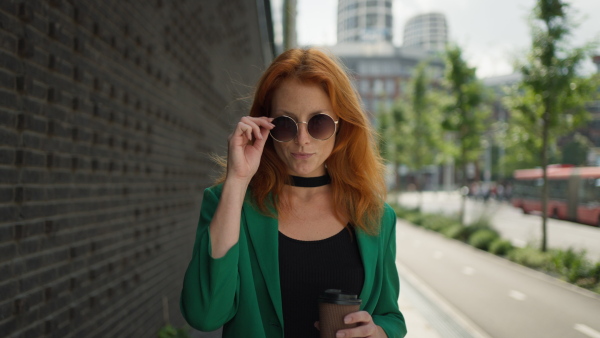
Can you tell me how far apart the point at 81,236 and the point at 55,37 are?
1113mm

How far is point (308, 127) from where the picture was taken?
190 centimetres

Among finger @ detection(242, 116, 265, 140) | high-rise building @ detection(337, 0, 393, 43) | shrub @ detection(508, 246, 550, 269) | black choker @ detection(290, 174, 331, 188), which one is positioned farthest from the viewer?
high-rise building @ detection(337, 0, 393, 43)

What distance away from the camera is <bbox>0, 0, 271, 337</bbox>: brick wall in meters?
2.36

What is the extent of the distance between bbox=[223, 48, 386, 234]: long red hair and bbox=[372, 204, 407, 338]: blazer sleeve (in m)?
0.08

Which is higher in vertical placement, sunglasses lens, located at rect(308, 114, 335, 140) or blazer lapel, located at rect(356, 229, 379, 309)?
sunglasses lens, located at rect(308, 114, 335, 140)

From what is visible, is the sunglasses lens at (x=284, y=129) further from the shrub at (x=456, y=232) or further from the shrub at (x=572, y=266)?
the shrub at (x=456, y=232)

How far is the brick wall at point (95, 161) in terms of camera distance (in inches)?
92.9

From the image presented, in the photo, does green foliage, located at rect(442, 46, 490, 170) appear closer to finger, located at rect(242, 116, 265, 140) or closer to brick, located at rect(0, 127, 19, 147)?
brick, located at rect(0, 127, 19, 147)

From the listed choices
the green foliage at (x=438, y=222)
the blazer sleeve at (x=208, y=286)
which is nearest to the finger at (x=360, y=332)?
the blazer sleeve at (x=208, y=286)

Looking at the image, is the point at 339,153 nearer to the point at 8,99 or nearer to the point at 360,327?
the point at 360,327

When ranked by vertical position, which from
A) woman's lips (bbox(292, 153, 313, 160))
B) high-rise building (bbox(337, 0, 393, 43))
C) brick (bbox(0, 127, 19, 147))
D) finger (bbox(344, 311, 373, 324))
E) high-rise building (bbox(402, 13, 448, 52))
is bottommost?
finger (bbox(344, 311, 373, 324))

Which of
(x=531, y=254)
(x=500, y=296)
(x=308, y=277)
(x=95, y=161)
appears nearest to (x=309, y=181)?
(x=308, y=277)

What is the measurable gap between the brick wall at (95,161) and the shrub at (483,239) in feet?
32.8

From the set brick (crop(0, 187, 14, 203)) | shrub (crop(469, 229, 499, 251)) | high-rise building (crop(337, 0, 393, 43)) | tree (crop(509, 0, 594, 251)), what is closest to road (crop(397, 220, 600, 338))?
shrub (crop(469, 229, 499, 251))
